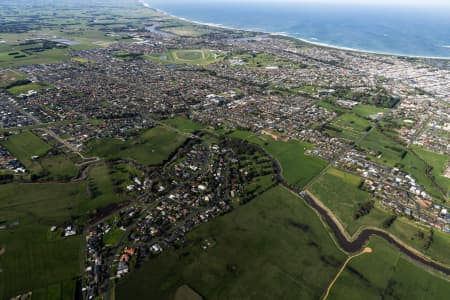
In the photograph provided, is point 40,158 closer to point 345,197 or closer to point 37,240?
point 37,240

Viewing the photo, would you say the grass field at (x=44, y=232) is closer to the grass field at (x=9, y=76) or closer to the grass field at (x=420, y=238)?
the grass field at (x=420, y=238)

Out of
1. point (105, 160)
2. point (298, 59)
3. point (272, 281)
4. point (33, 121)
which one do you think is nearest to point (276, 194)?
point (272, 281)

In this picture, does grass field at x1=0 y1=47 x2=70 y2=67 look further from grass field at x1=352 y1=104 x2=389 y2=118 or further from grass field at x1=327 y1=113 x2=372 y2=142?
grass field at x1=352 y1=104 x2=389 y2=118

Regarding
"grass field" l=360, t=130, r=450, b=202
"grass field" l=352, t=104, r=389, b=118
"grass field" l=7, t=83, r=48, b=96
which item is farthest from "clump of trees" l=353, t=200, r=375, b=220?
"grass field" l=7, t=83, r=48, b=96

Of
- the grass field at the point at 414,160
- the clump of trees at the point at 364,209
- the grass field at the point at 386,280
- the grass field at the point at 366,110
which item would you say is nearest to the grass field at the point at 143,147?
the clump of trees at the point at 364,209

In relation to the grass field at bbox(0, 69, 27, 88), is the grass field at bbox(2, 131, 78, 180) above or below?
below
